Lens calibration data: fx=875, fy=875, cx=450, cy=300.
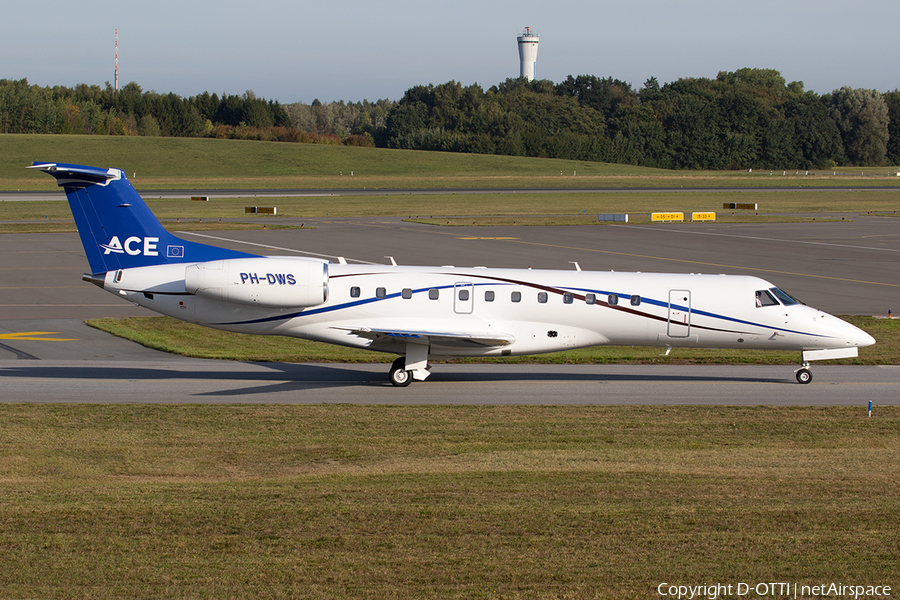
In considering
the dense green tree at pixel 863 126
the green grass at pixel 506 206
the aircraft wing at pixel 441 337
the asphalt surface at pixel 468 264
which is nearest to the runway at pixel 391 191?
the green grass at pixel 506 206

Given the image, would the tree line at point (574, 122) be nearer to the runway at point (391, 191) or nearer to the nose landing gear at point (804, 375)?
the runway at point (391, 191)

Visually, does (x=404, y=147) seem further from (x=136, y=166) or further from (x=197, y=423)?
(x=197, y=423)

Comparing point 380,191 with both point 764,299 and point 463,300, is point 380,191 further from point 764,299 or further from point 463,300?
point 764,299

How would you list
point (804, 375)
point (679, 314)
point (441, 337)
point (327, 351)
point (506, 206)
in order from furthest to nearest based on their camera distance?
point (506, 206) < point (327, 351) < point (804, 375) < point (679, 314) < point (441, 337)

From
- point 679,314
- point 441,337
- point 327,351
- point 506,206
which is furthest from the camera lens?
point 506,206

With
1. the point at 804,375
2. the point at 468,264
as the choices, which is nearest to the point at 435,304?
the point at 804,375

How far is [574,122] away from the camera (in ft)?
598

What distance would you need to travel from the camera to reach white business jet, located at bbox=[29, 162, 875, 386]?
23.1 meters

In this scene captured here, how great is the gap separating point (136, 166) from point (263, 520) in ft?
461

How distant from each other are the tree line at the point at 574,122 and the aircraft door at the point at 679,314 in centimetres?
15344

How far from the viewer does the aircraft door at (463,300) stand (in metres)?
23.2

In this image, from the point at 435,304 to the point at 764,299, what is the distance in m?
8.82

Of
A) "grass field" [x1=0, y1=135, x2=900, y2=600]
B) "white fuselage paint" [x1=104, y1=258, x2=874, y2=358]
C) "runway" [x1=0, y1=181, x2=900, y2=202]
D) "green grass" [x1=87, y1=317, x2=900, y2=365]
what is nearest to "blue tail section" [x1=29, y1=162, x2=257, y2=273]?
"white fuselage paint" [x1=104, y1=258, x2=874, y2=358]

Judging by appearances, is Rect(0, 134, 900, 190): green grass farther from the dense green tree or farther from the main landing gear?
the main landing gear
